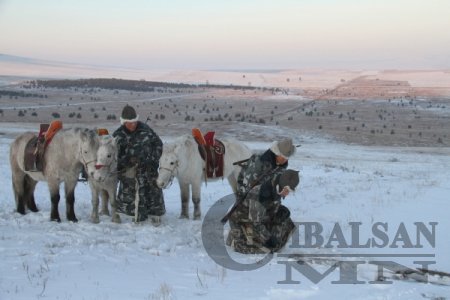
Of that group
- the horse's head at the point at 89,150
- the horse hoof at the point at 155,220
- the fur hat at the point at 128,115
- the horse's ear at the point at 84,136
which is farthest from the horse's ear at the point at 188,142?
the horse's ear at the point at 84,136

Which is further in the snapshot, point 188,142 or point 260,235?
point 188,142

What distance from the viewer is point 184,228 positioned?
850cm

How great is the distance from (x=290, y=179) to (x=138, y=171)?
126 inches

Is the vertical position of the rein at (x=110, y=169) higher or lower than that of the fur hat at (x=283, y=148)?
lower

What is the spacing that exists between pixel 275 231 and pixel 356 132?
85.3 ft

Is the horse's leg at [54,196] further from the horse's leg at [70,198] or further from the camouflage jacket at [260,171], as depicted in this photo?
the camouflage jacket at [260,171]

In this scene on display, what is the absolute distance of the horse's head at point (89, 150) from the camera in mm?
8094

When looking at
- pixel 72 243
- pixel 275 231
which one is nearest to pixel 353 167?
pixel 275 231

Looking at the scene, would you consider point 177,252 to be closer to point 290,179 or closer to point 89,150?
point 290,179

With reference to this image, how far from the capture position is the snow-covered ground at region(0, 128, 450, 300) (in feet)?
16.7

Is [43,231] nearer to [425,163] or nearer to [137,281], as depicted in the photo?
[137,281]

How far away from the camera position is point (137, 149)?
28.0ft

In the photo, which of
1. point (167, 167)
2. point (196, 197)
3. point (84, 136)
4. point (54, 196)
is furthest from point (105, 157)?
point (196, 197)

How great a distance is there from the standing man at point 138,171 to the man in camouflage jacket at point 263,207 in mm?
1963
